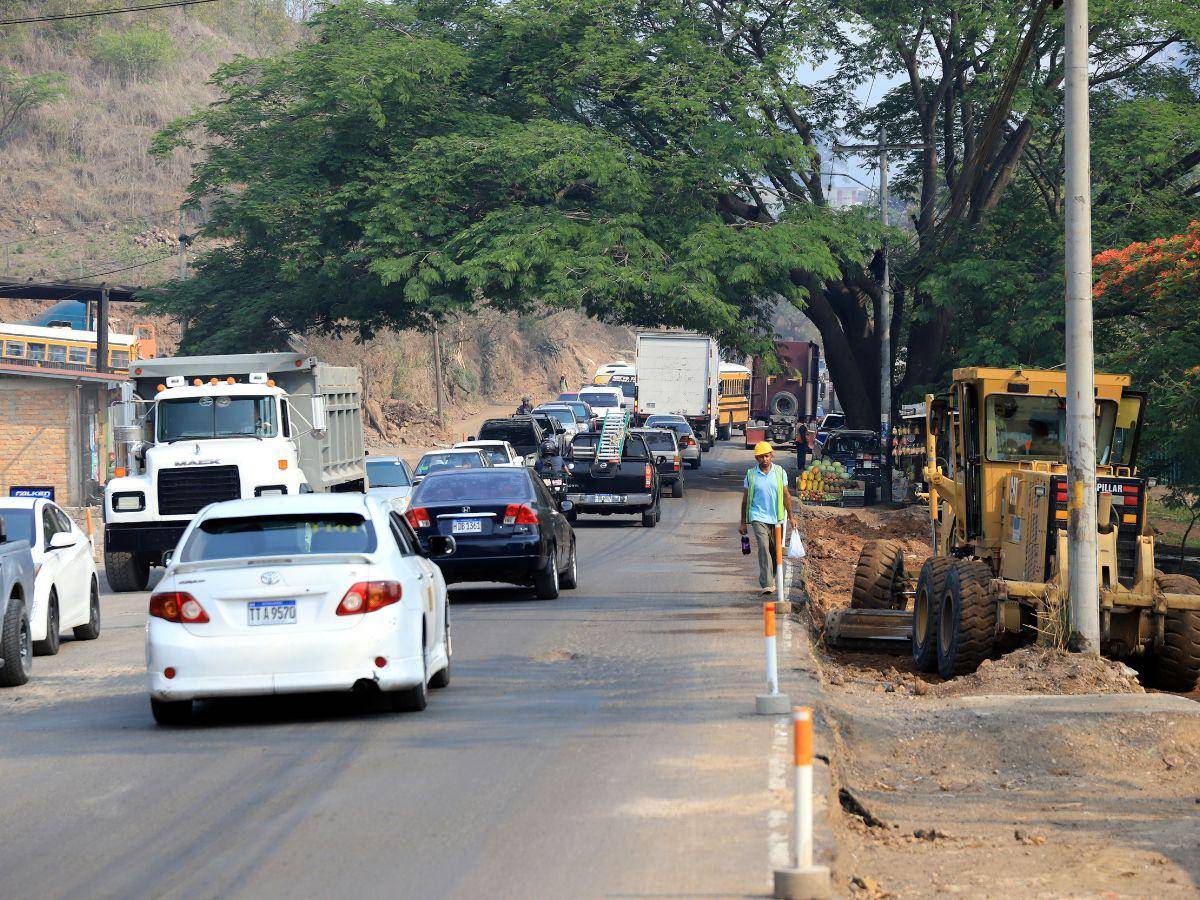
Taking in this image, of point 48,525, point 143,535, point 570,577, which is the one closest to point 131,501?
point 143,535

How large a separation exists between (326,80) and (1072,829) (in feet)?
132

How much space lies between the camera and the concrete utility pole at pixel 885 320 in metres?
43.9

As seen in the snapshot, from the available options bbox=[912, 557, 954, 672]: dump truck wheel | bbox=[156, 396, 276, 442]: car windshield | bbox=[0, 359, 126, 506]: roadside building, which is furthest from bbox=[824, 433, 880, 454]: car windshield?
bbox=[912, 557, 954, 672]: dump truck wheel

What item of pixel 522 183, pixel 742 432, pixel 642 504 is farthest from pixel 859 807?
pixel 742 432

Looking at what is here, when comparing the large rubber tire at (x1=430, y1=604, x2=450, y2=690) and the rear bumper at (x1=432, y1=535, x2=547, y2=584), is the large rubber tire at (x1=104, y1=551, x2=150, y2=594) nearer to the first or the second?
the rear bumper at (x1=432, y1=535, x2=547, y2=584)

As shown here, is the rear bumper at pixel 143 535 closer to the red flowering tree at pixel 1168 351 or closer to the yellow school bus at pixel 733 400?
the red flowering tree at pixel 1168 351

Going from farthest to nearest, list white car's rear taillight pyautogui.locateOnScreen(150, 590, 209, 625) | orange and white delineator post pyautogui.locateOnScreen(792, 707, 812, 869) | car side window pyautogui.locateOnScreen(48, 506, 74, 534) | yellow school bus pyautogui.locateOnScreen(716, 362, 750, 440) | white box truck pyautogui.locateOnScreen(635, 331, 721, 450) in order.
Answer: yellow school bus pyautogui.locateOnScreen(716, 362, 750, 440)
white box truck pyautogui.locateOnScreen(635, 331, 721, 450)
car side window pyautogui.locateOnScreen(48, 506, 74, 534)
white car's rear taillight pyautogui.locateOnScreen(150, 590, 209, 625)
orange and white delineator post pyautogui.locateOnScreen(792, 707, 812, 869)

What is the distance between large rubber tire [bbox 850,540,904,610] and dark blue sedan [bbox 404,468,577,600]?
368 centimetres

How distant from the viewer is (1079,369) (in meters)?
14.1

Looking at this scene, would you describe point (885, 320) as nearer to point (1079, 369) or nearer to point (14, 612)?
point (1079, 369)

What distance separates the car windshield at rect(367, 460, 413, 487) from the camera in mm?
33531

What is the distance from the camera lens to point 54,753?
1045 centimetres

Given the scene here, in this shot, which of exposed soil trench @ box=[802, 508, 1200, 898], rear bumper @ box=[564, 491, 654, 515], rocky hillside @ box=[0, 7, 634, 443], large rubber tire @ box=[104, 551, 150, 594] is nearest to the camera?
exposed soil trench @ box=[802, 508, 1200, 898]

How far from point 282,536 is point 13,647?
3.60m
